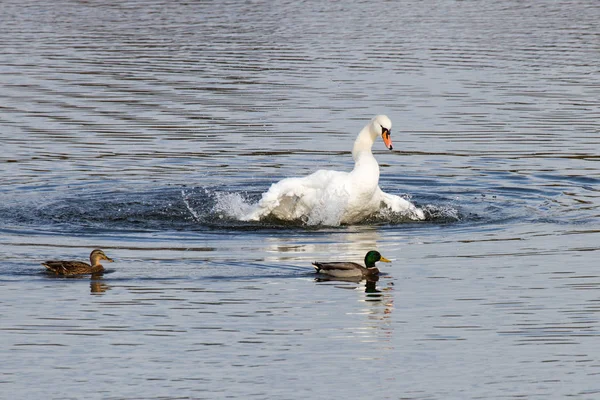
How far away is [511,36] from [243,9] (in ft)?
32.0

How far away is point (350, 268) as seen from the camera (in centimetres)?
1271

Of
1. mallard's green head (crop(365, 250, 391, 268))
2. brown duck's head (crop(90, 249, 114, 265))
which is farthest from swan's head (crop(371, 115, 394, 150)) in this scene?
brown duck's head (crop(90, 249, 114, 265))

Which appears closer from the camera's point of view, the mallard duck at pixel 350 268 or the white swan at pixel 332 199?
the mallard duck at pixel 350 268

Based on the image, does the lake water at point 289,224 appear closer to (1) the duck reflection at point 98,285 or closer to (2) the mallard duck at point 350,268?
(1) the duck reflection at point 98,285

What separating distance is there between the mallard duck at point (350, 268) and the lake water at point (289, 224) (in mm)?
173

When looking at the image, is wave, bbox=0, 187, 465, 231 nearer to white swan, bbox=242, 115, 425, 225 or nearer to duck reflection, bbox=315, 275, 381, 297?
white swan, bbox=242, 115, 425, 225

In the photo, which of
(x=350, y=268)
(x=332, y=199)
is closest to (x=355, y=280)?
(x=350, y=268)

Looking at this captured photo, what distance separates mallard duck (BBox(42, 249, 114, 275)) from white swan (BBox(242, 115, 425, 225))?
3376 mm

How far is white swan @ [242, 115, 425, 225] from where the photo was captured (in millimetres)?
15727

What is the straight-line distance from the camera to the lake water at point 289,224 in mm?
9789

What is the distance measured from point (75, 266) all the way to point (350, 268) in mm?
2476

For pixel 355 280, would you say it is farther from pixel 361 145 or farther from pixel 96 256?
pixel 361 145

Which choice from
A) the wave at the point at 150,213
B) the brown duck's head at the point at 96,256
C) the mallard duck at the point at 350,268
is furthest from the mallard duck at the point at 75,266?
the wave at the point at 150,213

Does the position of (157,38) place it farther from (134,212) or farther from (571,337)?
(571,337)
